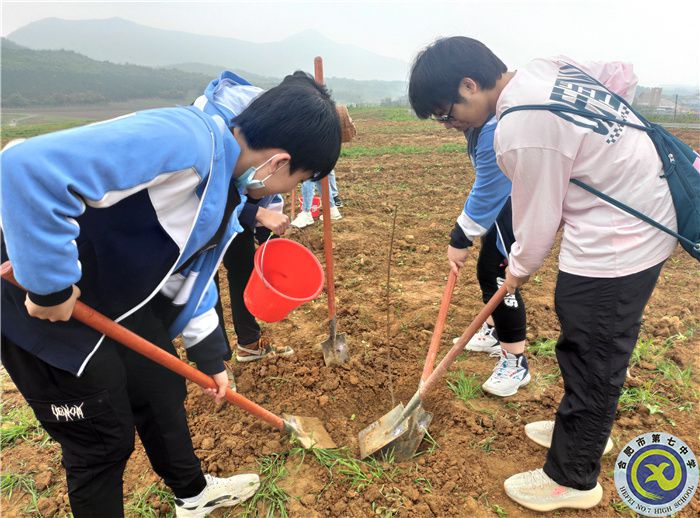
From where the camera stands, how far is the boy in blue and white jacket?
207cm

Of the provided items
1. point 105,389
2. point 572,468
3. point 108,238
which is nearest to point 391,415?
point 572,468

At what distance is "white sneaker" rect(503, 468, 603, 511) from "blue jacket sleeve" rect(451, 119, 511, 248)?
3.68ft

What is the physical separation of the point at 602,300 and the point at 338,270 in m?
2.87

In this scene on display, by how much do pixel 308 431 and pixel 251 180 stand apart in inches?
55.4

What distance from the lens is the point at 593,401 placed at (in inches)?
64.8

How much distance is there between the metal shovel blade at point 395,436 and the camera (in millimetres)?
2166

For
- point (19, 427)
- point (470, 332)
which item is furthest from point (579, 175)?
point (19, 427)

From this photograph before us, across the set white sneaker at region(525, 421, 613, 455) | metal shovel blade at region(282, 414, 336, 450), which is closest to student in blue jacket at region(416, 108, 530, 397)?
white sneaker at region(525, 421, 613, 455)

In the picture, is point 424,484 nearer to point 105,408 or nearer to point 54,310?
point 105,408

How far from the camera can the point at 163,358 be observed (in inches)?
57.6

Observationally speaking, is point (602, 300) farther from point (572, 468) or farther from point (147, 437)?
point (147, 437)

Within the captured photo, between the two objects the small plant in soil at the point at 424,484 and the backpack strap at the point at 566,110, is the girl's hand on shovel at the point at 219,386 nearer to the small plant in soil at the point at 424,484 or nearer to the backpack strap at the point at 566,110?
the small plant in soil at the point at 424,484

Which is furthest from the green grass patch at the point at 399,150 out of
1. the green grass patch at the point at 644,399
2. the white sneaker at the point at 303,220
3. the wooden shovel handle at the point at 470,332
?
the wooden shovel handle at the point at 470,332

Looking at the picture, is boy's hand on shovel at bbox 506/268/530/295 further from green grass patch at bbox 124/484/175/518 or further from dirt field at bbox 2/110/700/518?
green grass patch at bbox 124/484/175/518
